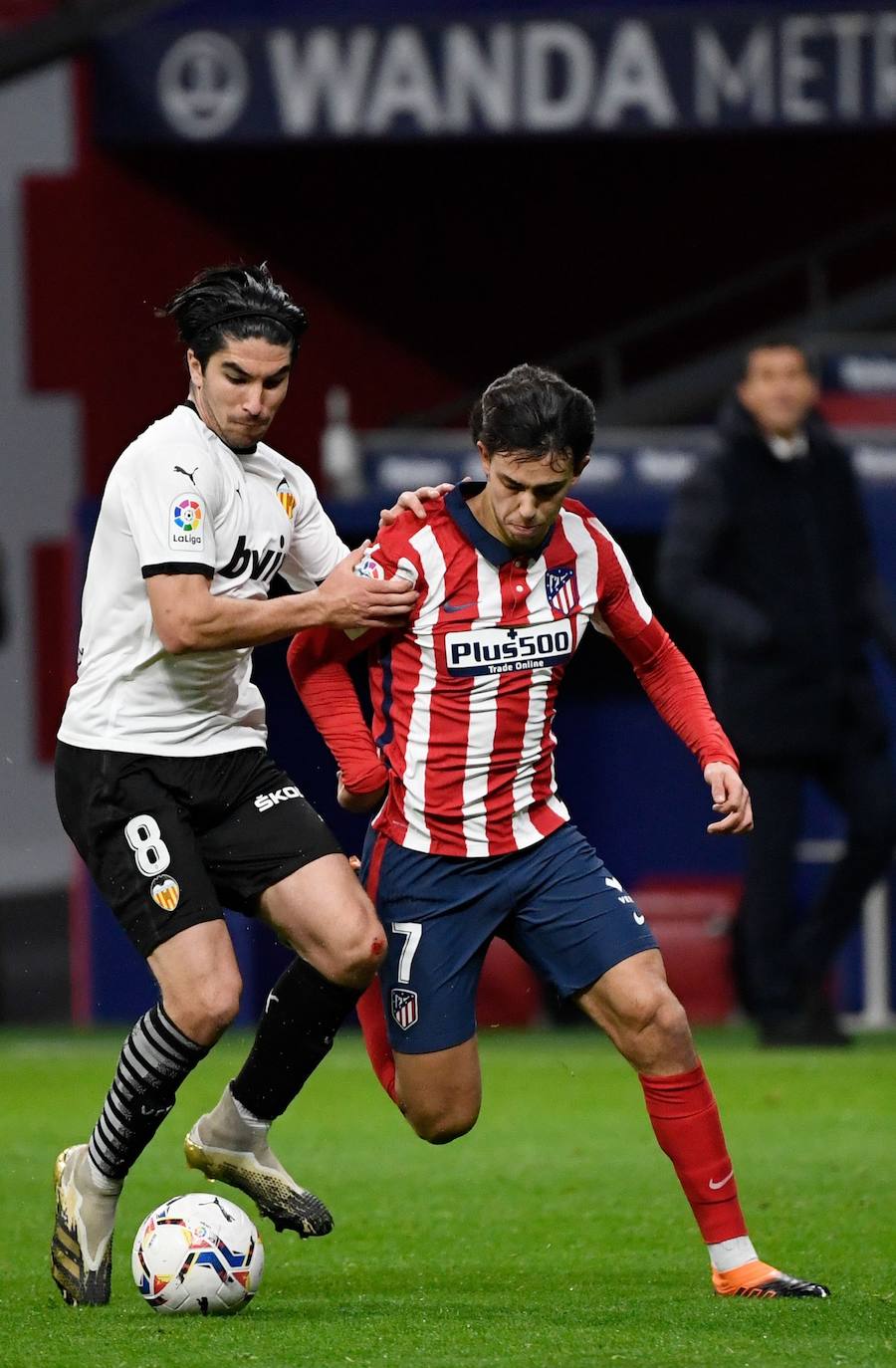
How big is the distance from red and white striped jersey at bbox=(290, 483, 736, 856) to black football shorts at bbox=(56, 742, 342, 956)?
191 mm

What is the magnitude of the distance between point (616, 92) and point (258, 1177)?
26.1 ft

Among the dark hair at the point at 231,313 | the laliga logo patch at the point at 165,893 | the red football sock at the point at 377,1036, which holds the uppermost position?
the dark hair at the point at 231,313

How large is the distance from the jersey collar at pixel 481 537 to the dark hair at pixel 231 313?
449mm

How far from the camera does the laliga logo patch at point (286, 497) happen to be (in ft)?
17.5

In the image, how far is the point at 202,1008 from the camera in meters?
4.96

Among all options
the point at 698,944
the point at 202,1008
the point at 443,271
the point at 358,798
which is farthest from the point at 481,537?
the point at 443,271

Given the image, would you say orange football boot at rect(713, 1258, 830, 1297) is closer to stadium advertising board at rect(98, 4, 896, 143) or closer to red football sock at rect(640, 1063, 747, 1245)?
red football sock at rect(640, 1063, 747, 1245)

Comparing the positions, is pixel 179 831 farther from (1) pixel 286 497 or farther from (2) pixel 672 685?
(2) pixel 672 685

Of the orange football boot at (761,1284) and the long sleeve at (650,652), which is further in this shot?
the long sleeve at (650,652)

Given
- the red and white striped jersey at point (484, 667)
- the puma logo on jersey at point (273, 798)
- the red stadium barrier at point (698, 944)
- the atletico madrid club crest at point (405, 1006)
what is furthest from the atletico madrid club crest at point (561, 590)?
the red stadium barrier at point (698, 944)

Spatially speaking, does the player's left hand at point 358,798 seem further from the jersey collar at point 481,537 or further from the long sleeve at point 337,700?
the jersey collar at point 481,537

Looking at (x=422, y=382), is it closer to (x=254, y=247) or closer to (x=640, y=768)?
(x=254, y=247)

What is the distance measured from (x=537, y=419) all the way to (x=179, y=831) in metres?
1.09

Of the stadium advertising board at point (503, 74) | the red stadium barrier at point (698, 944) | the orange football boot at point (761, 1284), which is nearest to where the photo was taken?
the orange football boot at point (761, 1284)
